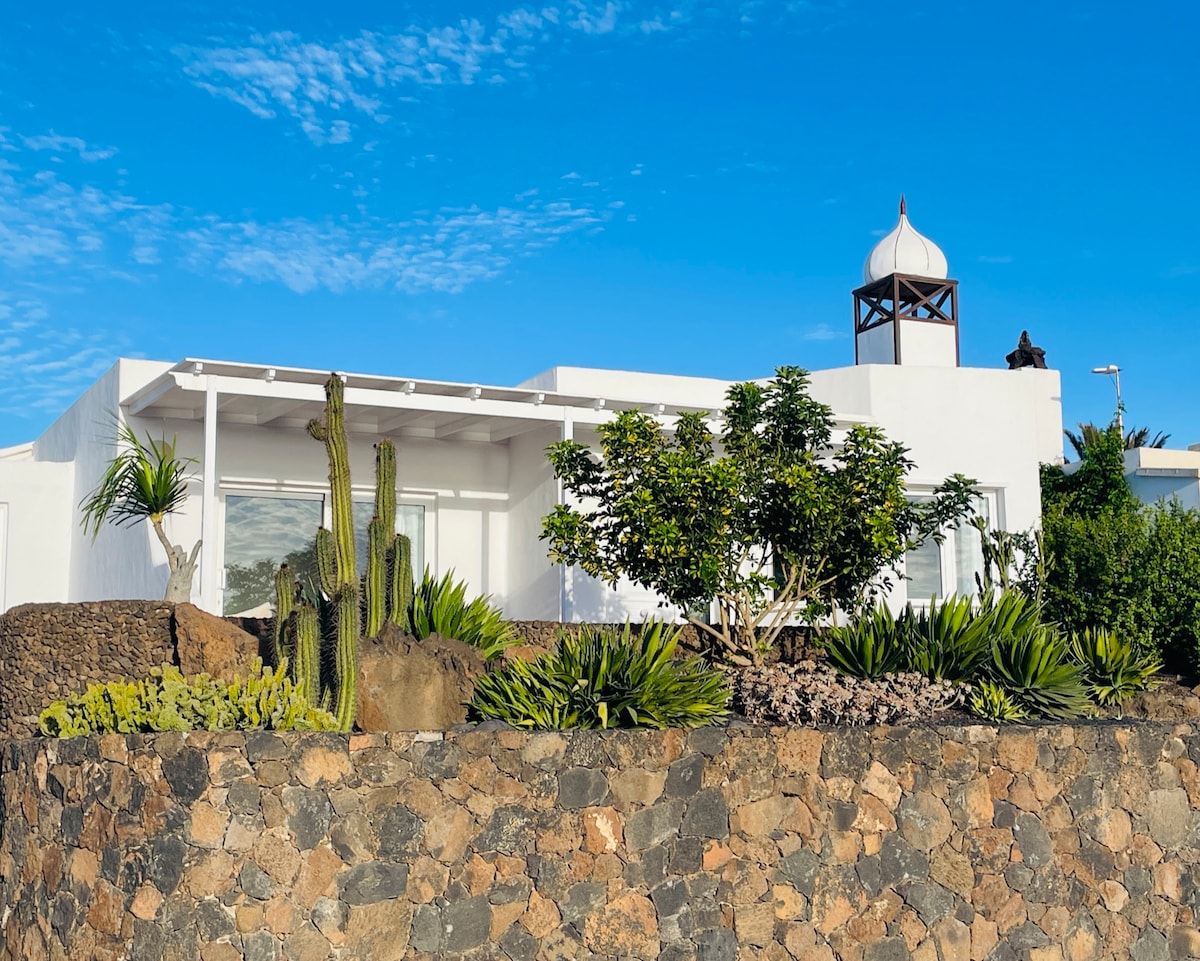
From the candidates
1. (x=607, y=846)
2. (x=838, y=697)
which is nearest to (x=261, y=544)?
(x=838, y=697)

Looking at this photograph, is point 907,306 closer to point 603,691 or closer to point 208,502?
point 208,502

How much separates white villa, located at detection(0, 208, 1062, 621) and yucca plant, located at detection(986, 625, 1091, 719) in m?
5.18

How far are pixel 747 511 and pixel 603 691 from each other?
340cm

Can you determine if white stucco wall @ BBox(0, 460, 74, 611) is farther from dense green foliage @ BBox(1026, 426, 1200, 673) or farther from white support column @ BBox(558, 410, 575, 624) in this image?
dense green foliage @ BBox(1026, 426, 1200, 673)

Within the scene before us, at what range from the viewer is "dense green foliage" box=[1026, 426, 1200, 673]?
48.7ft

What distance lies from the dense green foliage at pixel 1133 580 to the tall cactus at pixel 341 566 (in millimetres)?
8761

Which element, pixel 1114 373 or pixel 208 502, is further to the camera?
pixel 1114 373

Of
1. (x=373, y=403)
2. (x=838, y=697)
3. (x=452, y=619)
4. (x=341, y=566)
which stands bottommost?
(x=838, y=697)

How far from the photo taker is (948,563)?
714 inches

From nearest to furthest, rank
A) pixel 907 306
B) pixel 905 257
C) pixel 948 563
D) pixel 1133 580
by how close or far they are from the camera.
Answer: pixel 1133 580
pixel 948 563
pixel 907 306
pixel 905 257

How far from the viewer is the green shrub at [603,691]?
29.2 feet

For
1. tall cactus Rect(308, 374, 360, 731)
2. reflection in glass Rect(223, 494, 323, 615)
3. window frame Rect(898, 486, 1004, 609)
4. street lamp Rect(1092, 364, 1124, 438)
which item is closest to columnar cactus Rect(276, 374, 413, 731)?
tall cactus Rect(308, 374, 360, 731)

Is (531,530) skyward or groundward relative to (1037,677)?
skyward

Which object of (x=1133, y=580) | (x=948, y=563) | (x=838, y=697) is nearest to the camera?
(x=838, y=697)
